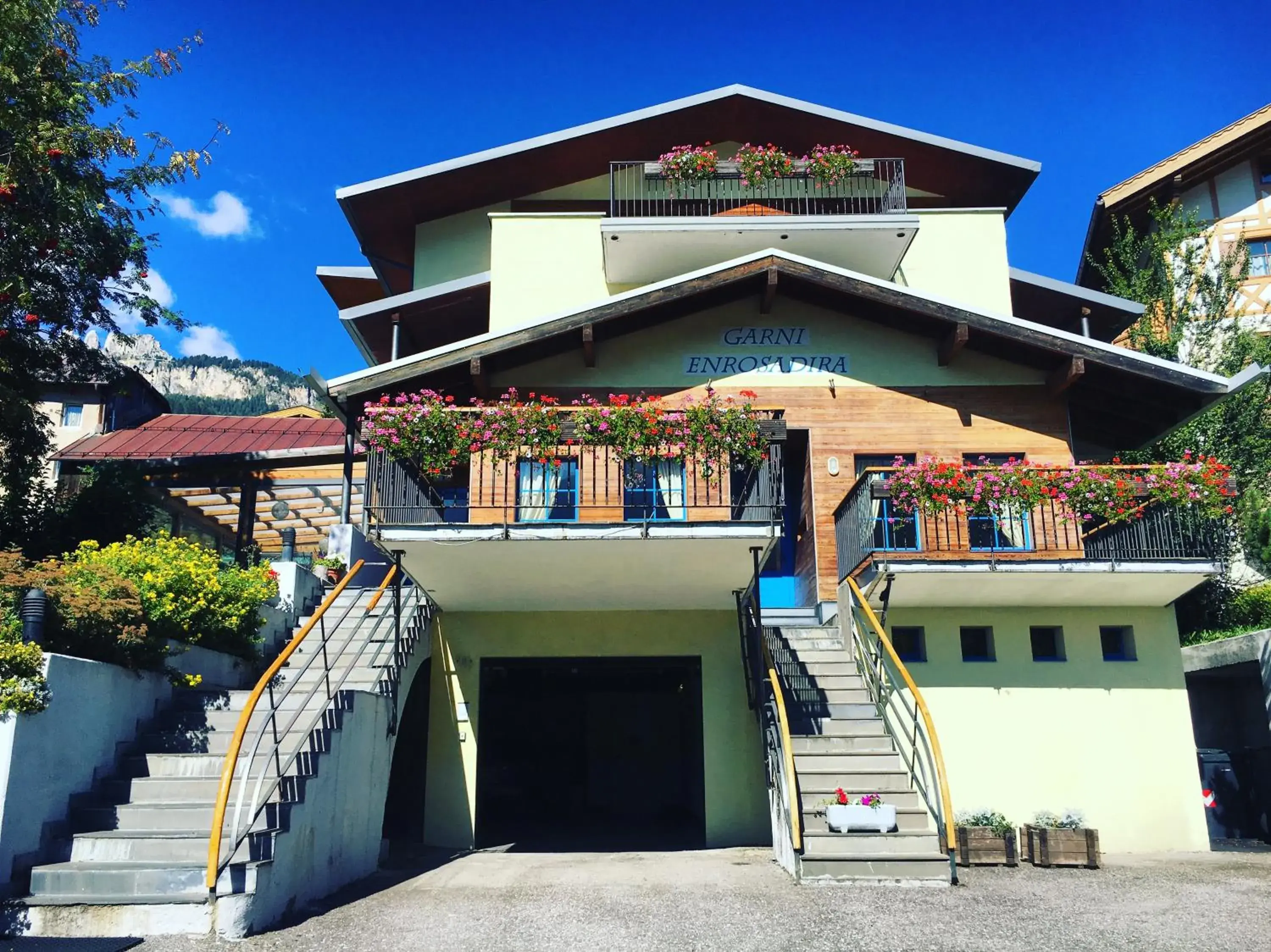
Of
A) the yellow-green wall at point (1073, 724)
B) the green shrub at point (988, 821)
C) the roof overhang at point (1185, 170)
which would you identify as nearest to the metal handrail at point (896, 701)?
the green shrub at point (988, 821)

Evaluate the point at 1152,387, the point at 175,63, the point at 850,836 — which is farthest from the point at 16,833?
the point at 1152,387

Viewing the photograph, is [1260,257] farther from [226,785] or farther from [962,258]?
[226,785]

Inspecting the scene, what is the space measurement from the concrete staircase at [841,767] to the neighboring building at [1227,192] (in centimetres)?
1624

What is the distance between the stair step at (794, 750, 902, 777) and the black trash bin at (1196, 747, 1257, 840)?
257 inches

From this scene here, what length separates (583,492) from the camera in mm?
13945

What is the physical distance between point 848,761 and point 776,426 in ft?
12.6

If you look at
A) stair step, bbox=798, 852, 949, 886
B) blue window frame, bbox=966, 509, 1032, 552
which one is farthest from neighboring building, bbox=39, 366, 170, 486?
blue window frame, bbox=966, 509, 1032, 552

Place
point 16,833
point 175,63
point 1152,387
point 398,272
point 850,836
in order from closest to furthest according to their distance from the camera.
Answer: point 16,833, point 850,836, point 175,63, point 1152,387, point 398,272

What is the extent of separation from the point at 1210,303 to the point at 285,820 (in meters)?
20.7

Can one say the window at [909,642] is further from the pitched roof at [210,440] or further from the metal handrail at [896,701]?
the pitched roof at [210,440]

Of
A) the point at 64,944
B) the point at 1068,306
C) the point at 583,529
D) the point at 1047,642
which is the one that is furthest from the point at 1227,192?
the point at 64,944

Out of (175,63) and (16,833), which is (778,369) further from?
(16,833)

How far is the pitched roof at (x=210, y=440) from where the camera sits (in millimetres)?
19188

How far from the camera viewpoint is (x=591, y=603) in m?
14.3
